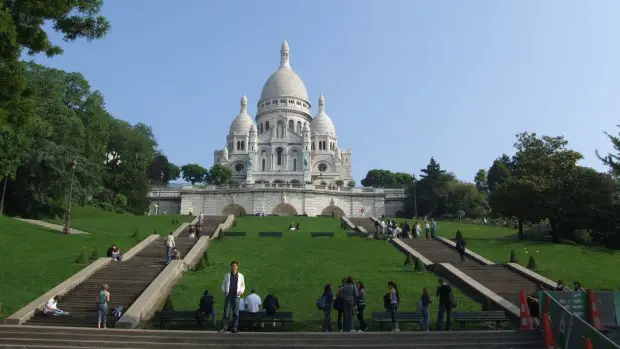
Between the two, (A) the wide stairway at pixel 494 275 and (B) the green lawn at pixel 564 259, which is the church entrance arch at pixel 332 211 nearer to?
(B) the green lawn at pixel 564 259

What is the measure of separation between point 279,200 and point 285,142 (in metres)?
38.9

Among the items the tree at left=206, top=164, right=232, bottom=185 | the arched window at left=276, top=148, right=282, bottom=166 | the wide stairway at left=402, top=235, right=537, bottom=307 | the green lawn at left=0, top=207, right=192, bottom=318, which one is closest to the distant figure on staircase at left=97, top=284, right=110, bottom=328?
the green lawn at left=0, top=207, right=192, bottom=318

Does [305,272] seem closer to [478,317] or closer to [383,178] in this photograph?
[478,317]

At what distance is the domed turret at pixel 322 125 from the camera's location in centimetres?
10688

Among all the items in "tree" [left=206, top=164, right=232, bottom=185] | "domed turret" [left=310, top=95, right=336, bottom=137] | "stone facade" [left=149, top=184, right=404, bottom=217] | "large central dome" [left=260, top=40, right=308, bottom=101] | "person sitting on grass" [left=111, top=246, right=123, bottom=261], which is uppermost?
"large central dome" [left=260, top=40, right=308, bottom=101]

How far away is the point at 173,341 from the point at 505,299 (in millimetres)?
9622

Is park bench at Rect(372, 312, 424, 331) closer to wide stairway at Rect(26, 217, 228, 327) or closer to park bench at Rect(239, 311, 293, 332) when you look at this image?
park bench at Rect(239, 311, 293, 332)

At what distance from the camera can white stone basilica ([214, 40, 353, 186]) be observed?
95812mm

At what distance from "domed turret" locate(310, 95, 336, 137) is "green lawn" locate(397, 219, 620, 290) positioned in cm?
7590

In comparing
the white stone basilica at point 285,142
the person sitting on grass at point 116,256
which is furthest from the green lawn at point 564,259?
the white stone basilica at point 285,142

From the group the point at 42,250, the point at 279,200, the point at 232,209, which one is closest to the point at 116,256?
the point at 42,250

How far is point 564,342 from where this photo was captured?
36.2 ft

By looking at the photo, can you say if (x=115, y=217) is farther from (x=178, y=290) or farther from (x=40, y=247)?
(x=178, y=290)

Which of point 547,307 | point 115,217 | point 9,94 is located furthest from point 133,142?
point 547,307
